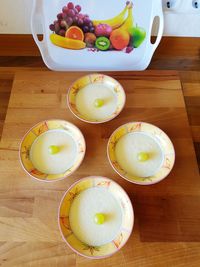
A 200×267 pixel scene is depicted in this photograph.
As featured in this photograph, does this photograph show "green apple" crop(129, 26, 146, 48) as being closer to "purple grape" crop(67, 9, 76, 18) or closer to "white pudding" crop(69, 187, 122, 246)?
"purple grape" crop(67, 9, 76, 18)

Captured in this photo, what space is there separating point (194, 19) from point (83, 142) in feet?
2.54

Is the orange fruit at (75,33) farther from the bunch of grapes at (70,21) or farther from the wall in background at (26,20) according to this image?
the wall in background at (26,20)

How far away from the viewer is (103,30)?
84 cm

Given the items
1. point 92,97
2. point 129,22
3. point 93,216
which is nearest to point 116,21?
point 129,22

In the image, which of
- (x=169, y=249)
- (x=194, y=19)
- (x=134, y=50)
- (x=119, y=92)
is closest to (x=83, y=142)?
(x=119, y=92)

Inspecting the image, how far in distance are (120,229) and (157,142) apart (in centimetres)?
24

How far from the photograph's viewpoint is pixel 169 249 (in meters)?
0.50

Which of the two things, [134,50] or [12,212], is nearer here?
[12,212]

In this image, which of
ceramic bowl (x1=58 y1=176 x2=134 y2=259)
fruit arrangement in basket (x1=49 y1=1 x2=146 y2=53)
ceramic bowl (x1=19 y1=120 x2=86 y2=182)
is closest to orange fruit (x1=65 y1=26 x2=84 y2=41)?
fruit arrangement in basket (x1=49 y1=1 x2=146 y2=53)

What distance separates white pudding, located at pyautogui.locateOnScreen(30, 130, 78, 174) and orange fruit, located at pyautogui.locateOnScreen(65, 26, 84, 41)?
0.40m

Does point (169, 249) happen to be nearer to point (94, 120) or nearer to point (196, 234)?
point (196, 234)

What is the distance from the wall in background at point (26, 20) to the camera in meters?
0.92

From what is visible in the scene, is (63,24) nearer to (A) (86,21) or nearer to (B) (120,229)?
(A) (86,21)

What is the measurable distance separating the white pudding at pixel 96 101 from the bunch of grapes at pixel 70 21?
0.25 meters
